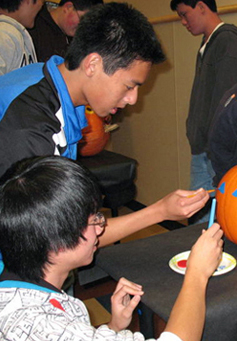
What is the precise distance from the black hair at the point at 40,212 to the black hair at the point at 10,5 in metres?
1.29

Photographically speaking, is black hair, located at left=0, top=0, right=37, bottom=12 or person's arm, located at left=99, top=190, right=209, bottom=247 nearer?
person's arm, located at left=99, top=190, right=209, bottom=247

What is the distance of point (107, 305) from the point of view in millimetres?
1816

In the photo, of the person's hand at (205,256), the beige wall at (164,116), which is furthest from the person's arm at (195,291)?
the beige wall at (164,116)

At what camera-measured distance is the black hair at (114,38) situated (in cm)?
111

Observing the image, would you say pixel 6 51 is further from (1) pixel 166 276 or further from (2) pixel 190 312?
(2) pixel 190 312

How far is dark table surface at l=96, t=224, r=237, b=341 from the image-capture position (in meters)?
0.94

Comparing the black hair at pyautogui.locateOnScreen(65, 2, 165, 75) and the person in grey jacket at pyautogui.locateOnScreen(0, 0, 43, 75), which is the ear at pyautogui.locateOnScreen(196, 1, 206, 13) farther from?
the black hair at pyautogui.locateOnScreen(65, 2, 165, 75)

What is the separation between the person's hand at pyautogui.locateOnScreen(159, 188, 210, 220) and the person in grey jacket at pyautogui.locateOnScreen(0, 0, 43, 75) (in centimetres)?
92

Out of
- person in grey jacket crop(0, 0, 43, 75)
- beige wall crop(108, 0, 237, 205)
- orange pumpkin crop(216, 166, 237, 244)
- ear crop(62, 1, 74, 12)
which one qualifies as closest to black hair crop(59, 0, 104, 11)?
ear crop(62, 1, 74, 12)

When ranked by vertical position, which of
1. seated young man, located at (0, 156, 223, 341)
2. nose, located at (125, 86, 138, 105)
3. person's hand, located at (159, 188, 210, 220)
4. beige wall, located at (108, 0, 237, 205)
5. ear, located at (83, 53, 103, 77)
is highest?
ear, located at (83, 53, 103, 77)

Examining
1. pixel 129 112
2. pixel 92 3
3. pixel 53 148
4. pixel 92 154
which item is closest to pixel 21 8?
pixel 92 3

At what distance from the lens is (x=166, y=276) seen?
1070mm

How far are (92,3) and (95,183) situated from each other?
158 centimetres

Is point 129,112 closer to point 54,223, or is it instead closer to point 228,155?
point 228,155
